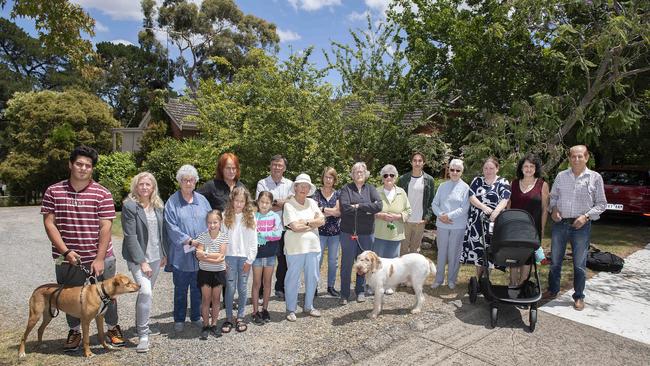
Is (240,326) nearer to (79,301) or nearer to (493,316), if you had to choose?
(79,301)

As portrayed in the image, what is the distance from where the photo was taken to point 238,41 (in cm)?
3859

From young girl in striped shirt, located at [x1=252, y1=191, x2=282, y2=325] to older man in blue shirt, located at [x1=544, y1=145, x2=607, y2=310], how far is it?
12.5 feet

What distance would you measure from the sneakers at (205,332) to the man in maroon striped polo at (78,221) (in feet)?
3.98

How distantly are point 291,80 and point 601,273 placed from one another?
732 cm

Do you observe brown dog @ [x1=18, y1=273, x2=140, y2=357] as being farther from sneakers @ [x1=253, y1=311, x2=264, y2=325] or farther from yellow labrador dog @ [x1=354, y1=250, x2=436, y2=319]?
yellow labrador dog @ [x1=354, y1=250, x2=436, y2=319]

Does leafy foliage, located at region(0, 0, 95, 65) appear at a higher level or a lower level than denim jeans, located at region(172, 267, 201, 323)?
higher

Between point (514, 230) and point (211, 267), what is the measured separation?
12.0 feet

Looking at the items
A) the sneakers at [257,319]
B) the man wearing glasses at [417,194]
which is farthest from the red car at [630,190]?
the sneakers at [257,319]

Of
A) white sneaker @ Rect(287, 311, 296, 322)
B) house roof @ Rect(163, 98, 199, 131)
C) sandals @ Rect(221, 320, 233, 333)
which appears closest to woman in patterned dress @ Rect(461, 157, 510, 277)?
white sneaker @ Rect(287, 311, 296, 322)

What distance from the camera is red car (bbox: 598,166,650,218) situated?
39.0 feet

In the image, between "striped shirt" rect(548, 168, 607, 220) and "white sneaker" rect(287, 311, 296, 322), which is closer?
"white sneaker" rect(287, 311, 296, 322)

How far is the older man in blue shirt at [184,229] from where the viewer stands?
4.45 m

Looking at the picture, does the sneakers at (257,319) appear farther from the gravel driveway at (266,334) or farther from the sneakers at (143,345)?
the sneakers at (143,345)

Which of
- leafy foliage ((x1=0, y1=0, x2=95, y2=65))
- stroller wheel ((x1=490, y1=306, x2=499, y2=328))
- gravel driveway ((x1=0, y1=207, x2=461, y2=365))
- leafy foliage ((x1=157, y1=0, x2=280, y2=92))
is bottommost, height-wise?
gravel driveway ((x1=0, y1=207, x2=461, y2=365))
